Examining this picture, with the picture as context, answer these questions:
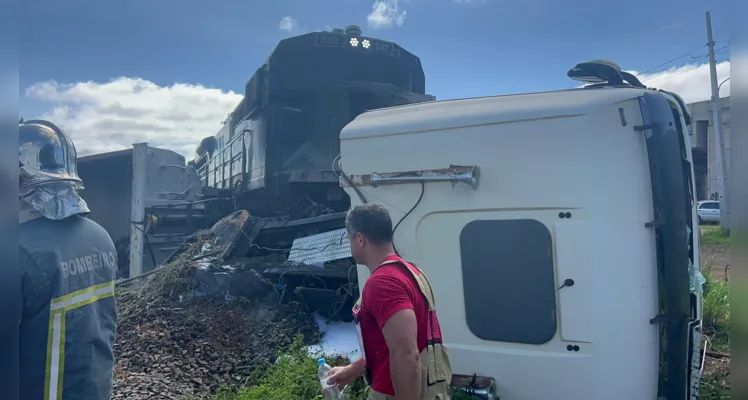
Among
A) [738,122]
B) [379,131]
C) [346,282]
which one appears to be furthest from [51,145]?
[346,282]

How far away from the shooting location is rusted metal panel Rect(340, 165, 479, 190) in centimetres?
301

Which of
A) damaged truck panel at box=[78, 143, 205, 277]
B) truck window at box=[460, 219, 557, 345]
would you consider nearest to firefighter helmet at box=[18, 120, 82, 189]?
truck window at box=[460, 219, 557, 345]

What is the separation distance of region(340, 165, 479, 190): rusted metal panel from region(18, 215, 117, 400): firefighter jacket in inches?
65.0

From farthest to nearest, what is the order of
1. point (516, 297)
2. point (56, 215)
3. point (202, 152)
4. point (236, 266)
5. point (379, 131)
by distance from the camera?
point (202, 152), point (236, 266), point (379, 131), point (516, 297), point (56, 215)

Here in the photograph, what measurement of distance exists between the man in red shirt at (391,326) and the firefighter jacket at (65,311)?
3.64ft

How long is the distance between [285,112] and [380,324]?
5956 mm

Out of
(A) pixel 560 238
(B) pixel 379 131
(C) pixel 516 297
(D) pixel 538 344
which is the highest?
(B) pixel 379 131

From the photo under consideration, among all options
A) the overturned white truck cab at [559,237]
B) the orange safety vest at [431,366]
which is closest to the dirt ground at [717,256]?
the overturned white truck cab at [559,237]

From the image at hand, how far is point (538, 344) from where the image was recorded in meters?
2.96

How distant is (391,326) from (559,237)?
1.30 meters

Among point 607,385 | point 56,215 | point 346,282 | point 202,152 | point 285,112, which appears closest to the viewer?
point 56,215

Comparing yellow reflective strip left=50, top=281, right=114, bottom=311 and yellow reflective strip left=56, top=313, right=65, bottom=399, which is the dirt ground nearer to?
yellow reflective strip left=50, top=281, right=114, bottom=311

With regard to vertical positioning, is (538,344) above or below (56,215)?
below

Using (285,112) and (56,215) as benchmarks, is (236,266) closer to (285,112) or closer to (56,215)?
(285,112)
